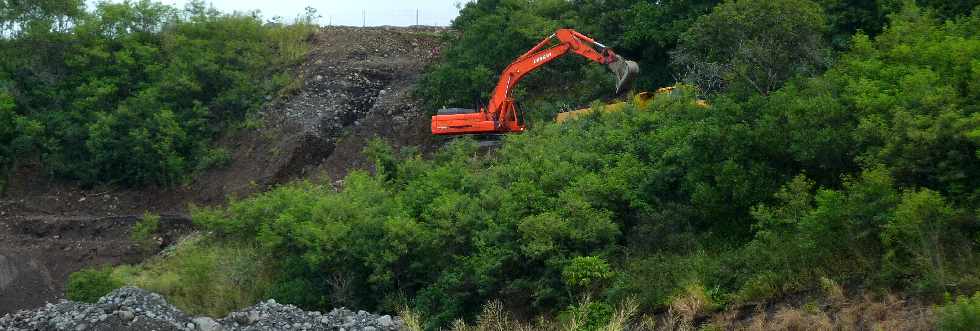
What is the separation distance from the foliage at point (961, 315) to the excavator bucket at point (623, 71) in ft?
46.1

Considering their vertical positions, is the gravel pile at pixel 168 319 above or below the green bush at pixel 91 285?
above

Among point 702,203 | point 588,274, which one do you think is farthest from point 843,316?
point 588,274

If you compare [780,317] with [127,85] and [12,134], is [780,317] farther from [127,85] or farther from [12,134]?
[12,134]

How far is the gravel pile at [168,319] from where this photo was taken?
1692 cm

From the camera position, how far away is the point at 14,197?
3284cm

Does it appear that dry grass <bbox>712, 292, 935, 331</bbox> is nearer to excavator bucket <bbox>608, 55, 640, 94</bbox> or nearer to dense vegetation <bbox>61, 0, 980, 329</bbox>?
dense vegetation <bbox>61, 0, 980, 329</bbox>

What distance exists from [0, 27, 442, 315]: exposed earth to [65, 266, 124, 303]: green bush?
2.33 metres

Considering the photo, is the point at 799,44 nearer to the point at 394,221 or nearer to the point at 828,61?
the point at 828,61

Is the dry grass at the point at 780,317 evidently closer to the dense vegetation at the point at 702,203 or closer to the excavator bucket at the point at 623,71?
the dense vegetation at the point at 702,203

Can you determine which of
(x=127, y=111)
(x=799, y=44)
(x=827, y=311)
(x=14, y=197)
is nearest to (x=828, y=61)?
(x=799, y=44)

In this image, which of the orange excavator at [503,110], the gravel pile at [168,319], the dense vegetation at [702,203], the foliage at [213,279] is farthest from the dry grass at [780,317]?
the orange excavator at [503,110]

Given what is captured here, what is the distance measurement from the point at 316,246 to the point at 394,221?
5.03 feet

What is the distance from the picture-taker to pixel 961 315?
35.6 ft

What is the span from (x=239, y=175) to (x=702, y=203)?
59.2ft
